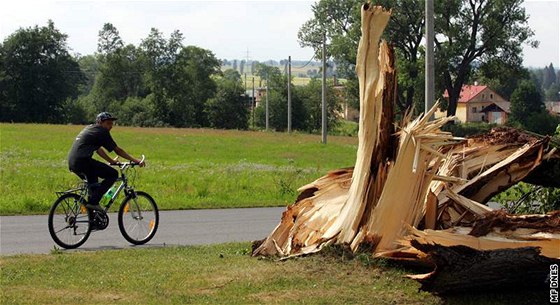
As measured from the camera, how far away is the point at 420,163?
927 cm

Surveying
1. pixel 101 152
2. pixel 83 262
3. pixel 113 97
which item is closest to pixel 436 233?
pixel 83 262

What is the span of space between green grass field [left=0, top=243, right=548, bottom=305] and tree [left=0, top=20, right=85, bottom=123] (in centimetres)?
8091

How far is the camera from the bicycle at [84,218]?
473 inches

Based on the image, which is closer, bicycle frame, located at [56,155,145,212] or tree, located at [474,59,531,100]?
bicycle frame, located at [56,155,145,212]

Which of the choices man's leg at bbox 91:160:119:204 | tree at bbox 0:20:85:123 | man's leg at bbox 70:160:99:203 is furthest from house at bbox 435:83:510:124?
man's leg at bbox 70:160:99:203

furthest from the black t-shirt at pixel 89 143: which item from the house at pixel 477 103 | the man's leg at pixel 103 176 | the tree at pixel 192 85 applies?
the house at pixel 477 103

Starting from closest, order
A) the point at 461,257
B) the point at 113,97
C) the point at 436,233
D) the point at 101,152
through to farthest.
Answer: the point at 461,257 < the point at 436,233 < the point at 101,152 < the point at 113,97

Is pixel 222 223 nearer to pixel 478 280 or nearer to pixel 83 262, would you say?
pixel 83 262

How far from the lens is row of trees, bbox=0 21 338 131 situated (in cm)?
8950

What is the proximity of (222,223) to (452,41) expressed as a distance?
2206 inches

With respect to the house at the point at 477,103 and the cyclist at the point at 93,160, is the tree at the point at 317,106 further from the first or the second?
the cyclist at the point at 93,160

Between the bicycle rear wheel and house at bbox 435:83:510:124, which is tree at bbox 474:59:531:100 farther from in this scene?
house at bbox 435:83:510:124

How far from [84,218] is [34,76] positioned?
265ft

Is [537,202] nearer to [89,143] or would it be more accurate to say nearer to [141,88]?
[89,143]
